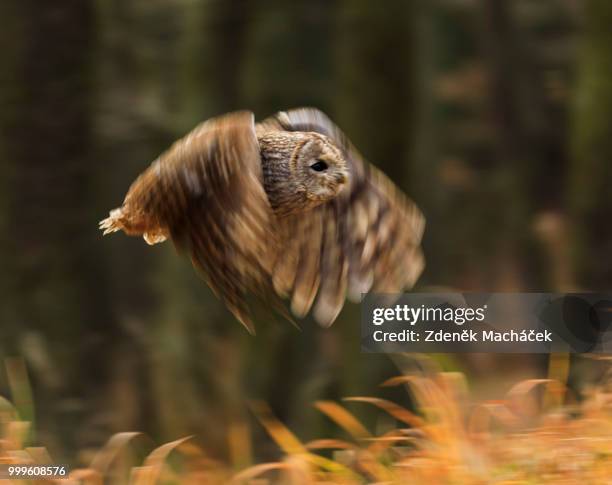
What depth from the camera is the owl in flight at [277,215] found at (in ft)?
7.59

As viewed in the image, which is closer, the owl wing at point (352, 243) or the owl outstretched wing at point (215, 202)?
the owl outstretched wing at point (215, 202)

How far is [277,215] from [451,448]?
1070mm

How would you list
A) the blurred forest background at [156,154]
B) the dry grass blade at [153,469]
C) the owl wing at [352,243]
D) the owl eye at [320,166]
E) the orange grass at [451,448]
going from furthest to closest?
the blurred forest background at [156,154], the dry grass blade at [153,469], the orange grass at [451,448], the owl wing at [352,243], the owl eye at [320,166]

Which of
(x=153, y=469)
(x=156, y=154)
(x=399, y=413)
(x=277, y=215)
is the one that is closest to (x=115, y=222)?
(x=277, y=215)

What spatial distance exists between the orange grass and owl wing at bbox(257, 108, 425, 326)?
2.47 feet

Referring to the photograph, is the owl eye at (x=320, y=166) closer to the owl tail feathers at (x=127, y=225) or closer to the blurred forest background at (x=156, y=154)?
the owl tail feathers at (x=127, y=225)

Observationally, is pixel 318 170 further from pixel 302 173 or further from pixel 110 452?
pixel 110 452

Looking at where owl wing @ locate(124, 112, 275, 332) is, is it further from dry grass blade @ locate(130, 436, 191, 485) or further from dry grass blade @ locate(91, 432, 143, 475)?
dry grass blade @ locate(91, 432, 143, 475)

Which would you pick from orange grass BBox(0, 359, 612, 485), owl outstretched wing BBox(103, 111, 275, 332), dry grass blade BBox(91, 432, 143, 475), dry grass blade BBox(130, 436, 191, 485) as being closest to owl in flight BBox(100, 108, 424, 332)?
owl outstretched wing BBox(103, 111, 275, 332)

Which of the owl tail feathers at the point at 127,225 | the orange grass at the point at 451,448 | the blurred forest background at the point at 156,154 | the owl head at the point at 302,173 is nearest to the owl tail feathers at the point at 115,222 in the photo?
the owl tail feathers at the point at 127,225

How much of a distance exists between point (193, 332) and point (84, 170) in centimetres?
85

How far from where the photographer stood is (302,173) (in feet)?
7.99

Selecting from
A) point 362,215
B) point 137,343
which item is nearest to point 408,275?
point 362,215

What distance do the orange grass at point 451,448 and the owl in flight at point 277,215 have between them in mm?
740
